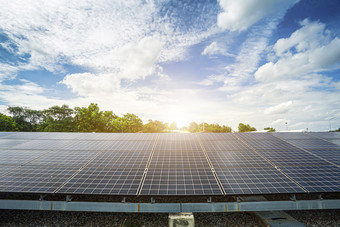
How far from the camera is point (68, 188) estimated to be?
7.64m

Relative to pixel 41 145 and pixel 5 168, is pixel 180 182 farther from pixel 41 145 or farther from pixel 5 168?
pixel 41 145

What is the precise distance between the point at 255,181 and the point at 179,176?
14.6 feet

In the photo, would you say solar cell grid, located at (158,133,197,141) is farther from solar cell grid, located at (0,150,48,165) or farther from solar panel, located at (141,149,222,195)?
solar cell grid, located at (0,150,48,165)

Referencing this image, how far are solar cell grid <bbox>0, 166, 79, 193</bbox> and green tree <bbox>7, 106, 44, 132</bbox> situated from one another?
70.0 m

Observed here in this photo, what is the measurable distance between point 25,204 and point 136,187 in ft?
20.2

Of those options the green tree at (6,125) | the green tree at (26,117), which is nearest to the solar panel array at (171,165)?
→ the green tree at (6,125)

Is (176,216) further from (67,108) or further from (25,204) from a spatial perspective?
(67,108)

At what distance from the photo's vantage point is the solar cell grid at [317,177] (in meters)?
7.76

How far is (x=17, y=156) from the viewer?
10977 millimetres

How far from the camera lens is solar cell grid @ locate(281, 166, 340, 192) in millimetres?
7762

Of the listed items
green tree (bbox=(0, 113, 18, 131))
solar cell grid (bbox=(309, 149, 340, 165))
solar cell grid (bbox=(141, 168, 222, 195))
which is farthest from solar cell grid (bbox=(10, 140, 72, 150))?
green tree (bbox=(0, 113, 18, 131))

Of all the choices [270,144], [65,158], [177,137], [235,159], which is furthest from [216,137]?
[65,158]

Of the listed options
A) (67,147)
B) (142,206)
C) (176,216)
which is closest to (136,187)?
(142,206)

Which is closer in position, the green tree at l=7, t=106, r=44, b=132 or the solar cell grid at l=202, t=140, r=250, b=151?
the solar cell grid at l=202, t=140, r=250, b=151
